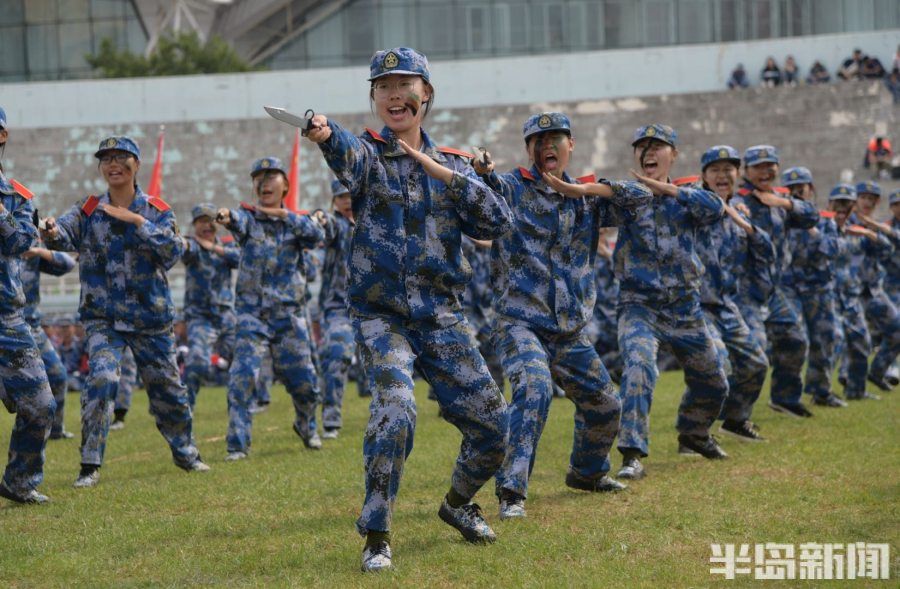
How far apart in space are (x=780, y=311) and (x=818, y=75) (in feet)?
85.0

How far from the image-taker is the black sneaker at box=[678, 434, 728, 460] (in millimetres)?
10422

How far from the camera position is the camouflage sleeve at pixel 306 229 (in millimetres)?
12108

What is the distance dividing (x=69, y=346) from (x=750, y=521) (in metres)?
18.9

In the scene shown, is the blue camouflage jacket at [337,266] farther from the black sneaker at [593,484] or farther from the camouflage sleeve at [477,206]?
the camouflage sleeve at [477,206]

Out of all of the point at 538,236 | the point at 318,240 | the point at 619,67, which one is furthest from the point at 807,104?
the point at 538,236

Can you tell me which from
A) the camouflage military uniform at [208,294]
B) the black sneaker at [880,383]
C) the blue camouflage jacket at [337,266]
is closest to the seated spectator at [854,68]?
the black sneaker at [880,383]

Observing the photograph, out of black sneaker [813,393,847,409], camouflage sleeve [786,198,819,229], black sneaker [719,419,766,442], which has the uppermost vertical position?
camouflage sleeve [786,198,819,229]

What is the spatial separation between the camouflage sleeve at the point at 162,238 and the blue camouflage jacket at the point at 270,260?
199 cm

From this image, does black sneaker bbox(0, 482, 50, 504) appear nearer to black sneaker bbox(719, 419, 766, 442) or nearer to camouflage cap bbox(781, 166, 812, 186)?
black sneaker bbox(719, 419, 766, 442)

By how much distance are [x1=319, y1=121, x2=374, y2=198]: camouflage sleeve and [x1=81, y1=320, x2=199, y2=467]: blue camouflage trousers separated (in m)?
3.97

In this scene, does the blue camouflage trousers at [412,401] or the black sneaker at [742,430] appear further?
the black sneaker at [742,430]

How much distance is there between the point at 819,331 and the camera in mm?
15219

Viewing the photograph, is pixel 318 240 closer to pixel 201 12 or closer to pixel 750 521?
pixel 750 521

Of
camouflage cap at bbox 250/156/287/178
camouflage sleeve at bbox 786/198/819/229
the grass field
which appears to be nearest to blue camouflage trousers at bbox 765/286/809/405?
camouflage sleeve at bbox 786/198/819/229
